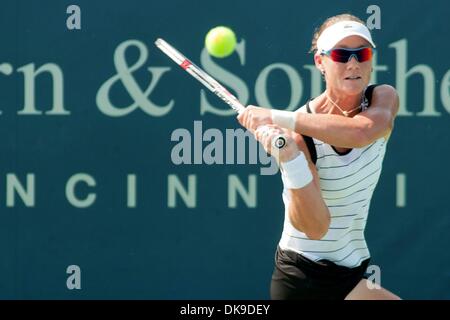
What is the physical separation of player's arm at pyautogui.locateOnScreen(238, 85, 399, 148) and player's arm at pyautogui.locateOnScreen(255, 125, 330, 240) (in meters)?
0.05

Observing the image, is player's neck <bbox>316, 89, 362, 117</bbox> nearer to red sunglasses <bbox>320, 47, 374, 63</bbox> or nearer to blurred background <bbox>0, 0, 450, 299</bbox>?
red sunglasses <bbox>320, 47, 374, 63</bbox>

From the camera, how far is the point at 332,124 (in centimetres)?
346

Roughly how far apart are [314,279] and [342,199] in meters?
0.30

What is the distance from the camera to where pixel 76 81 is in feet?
16.8

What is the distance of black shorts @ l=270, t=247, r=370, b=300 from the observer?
3.65m

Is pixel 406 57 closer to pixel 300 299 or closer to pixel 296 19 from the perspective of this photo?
pixel 296 19

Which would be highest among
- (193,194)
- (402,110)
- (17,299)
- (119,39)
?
(119,39)

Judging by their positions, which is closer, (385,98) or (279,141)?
(279,141)

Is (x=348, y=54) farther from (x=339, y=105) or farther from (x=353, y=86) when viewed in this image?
(x=339, y=105)

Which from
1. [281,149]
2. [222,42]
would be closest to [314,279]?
[281,149]

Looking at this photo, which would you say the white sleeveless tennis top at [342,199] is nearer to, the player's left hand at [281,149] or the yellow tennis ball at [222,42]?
the player's left hand at [281,149]

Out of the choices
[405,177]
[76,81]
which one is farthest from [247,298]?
[76,81]

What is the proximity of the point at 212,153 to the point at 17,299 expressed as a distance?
1218 mm

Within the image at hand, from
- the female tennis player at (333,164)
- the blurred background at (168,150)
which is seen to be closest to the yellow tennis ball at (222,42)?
the female tennis player at (333,164)
